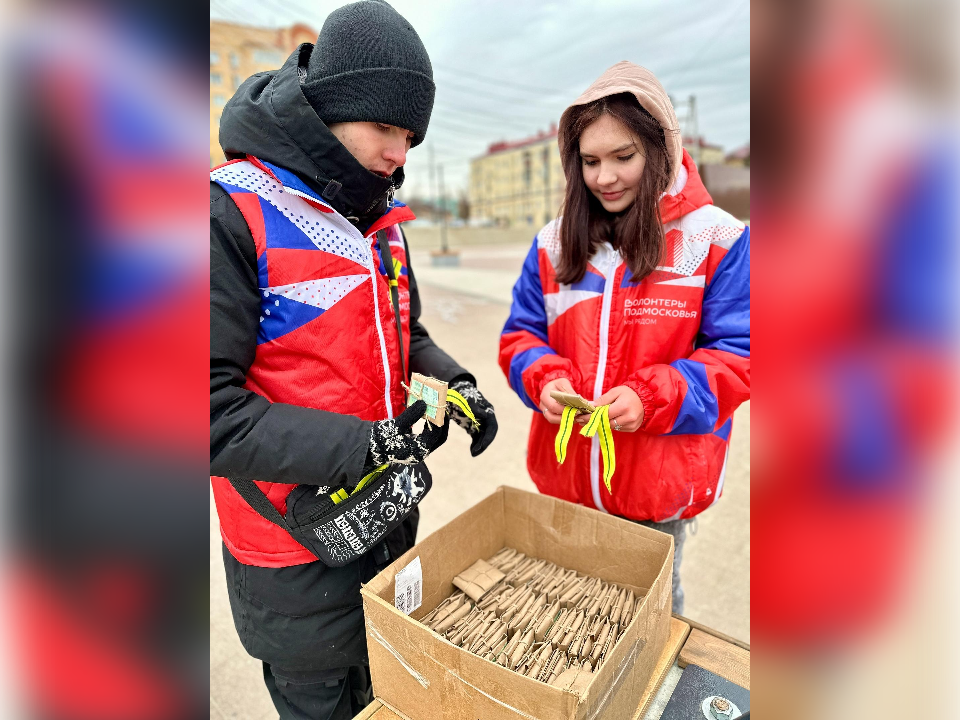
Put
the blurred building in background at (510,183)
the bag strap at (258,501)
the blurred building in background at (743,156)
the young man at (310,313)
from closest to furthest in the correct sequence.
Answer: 1. the blurred building in background at (743,156)
2. the young man at (310,313)
3. the bag strap at (258,501)
4. the blurred building in background at (510,183)

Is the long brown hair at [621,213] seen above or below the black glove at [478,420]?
above

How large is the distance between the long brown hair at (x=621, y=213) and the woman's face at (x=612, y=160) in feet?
0.05

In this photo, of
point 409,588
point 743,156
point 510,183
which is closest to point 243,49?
point 743,156

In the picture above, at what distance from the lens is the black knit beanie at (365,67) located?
3.30 ft

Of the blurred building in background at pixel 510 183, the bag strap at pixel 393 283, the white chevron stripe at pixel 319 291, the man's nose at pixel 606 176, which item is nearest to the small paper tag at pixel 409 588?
the bag strap at pixel 393 283

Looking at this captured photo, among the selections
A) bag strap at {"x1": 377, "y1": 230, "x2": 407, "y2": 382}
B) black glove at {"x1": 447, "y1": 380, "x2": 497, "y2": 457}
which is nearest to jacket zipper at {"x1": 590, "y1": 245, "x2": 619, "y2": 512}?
black glove at {"x1": 447, "y1": 380, "x2": 497, "y2": 457}

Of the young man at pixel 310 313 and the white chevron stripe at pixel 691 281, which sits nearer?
the young man at pixel 310 313

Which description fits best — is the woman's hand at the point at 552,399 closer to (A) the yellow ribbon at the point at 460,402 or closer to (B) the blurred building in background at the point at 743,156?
(A) the yellow ribbon at the point at 460,402
